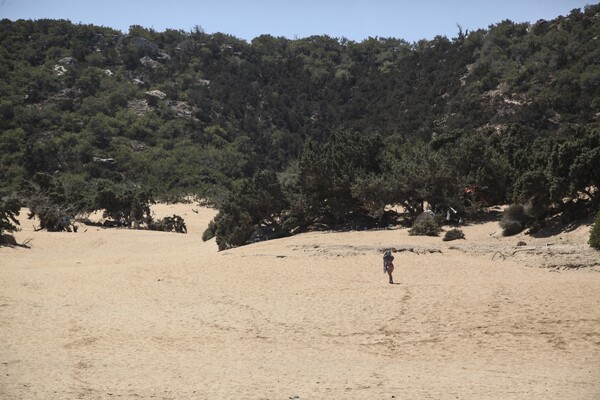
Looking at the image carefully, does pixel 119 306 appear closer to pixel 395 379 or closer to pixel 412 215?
pixel 395 379

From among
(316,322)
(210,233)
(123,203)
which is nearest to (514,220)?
(316,322)

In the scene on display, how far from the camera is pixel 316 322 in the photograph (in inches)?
575

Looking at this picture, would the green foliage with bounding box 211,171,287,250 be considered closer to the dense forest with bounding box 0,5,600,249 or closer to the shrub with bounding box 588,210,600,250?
the dense forest with bounding box 0,5,600,249

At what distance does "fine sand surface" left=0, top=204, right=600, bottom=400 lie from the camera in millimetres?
10023

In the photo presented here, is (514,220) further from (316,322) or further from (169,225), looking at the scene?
(169,225)

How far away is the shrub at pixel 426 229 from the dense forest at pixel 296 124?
1859 mm

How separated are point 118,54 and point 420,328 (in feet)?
277

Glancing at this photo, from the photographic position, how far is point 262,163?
234 ft

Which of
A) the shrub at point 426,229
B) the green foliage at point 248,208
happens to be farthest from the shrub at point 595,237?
the green foliage at point 248,208

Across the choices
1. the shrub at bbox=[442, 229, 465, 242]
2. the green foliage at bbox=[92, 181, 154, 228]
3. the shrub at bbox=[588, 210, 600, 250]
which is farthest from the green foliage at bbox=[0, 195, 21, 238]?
the shrub at bbox=[588, 210, 600, 250]

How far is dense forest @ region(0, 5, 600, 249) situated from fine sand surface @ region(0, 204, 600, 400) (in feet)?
11.1

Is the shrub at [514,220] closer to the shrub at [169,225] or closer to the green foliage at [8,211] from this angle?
the green foliage at [8,211]

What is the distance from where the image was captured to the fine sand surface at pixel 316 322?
1002 centimetres

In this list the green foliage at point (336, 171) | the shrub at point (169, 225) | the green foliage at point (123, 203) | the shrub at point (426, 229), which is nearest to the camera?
the shrub at point (426, 229)
